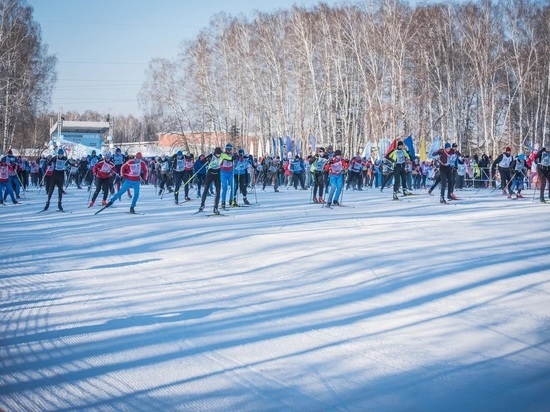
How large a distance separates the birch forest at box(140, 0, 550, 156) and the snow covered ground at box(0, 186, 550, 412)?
31814mm

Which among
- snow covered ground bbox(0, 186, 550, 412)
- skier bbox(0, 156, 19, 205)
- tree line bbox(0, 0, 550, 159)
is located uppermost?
tree line bbox(0, 0, 550, 159)

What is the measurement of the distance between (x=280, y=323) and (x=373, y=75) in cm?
3779

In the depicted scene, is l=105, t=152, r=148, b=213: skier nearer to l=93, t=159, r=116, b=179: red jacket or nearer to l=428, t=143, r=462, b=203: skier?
l=93, t=159, r=116, b=179: red jacket

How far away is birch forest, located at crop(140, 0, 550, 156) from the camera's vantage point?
3994cm

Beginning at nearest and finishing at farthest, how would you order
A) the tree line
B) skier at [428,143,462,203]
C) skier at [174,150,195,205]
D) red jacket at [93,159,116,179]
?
skier at [428,143,462,203] < red jacket at [93,159,116,179] < skier at [174,150,195,205] < the tree line

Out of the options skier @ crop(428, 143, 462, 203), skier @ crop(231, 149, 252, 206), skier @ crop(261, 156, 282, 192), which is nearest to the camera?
skier @ crop(428, 143, 462, 203)

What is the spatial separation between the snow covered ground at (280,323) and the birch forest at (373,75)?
31814 mm

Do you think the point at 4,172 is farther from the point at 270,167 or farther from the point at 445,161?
the point at 270,167

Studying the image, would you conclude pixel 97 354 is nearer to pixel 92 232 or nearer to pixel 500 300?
pixel 500 300

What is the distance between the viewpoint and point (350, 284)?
7.17 meters

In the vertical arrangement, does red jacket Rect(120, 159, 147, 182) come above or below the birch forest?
below

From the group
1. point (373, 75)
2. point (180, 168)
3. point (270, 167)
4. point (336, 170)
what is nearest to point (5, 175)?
point (180, 168)

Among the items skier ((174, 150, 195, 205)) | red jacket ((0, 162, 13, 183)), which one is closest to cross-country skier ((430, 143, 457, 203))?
skier ((174, 150, 195, 205))

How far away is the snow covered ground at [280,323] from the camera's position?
4.01 m
